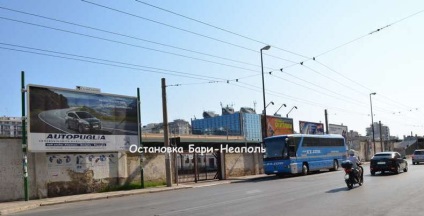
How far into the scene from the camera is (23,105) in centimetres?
2238

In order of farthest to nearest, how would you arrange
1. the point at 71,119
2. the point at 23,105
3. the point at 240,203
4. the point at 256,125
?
the point at 256,125 < the point at 71,119 < the point at 23,105 < the point at 240,203

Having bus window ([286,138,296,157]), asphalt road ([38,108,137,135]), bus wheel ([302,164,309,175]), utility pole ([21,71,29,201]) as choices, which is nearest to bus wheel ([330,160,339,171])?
bus wheel ([302,164,309,175])

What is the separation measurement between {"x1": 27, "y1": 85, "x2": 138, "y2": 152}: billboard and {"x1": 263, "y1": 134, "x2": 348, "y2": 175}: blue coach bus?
11617 millimetres

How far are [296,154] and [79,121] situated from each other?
17415 millimetres

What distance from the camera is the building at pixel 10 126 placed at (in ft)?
72.9

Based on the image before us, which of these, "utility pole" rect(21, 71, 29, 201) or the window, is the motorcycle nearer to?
"utility pole" rect(21, 71, 29, 201)

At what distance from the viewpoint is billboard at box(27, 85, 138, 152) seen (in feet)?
75.0

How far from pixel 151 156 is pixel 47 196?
7744mm

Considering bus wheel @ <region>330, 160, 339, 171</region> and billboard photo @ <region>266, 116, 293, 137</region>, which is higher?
billboard photo @ <region>266, 116, 293, 137</region>

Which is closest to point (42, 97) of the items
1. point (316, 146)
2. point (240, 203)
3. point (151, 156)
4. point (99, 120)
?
point (99, 120)

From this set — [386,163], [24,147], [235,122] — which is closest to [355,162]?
[386,163]

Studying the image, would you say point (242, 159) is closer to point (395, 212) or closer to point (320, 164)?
point (320, 164)

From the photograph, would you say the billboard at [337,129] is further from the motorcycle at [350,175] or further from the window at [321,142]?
the motorcycle at [350,175]

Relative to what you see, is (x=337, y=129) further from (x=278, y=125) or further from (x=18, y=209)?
(x=18, y=209)
